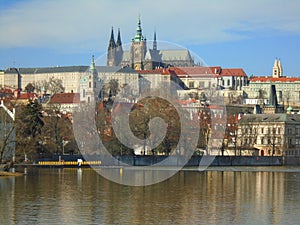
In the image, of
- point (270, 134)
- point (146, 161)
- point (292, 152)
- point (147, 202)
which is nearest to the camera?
point (147, 202)

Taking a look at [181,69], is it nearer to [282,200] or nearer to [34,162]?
[34,162]

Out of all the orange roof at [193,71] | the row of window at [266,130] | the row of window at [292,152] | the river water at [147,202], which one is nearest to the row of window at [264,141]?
the row of window at [266,130]

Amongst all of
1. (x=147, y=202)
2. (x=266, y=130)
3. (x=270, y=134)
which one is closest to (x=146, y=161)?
(x=270, y=134)

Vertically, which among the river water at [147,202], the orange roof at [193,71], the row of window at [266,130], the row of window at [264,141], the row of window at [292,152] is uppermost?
the orange roof at [193,71]

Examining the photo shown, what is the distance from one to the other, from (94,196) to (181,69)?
16124 cm

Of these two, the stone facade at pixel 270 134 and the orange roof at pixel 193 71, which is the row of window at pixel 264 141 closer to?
the stone facade at pixel 270 134

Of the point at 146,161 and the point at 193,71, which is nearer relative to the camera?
the point at 146,161

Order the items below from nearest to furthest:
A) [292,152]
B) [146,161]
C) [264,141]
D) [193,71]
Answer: [146,161], [292,152], [264,141], [193,71]

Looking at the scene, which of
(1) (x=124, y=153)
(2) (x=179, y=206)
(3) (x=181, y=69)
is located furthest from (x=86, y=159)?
(3) (x=181, y=69)

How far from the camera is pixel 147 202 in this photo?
32406mm

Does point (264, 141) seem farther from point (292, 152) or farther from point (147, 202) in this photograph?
point (147, 202)

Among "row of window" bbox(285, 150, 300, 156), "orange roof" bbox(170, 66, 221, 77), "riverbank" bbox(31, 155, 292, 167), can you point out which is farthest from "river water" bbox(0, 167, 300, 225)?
"orange roof" bbox(170, 66, 221, 77)

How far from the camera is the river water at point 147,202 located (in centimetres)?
2714

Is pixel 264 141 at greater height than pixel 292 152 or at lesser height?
greater
